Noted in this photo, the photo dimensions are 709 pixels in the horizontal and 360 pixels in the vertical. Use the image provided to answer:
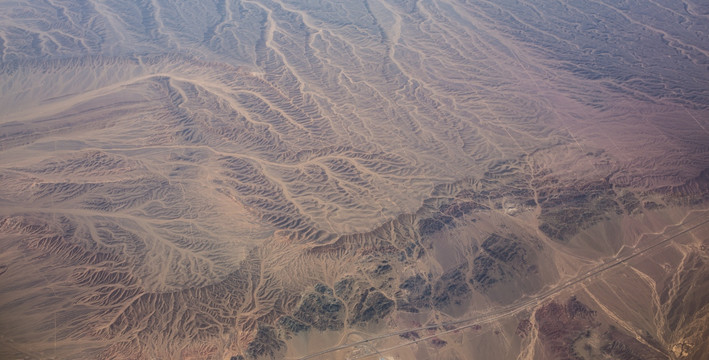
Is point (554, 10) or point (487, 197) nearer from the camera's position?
point (487, 197)

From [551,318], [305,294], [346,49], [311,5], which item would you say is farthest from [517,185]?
[311,5]

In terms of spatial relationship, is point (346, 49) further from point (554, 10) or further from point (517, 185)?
point (554, 10)

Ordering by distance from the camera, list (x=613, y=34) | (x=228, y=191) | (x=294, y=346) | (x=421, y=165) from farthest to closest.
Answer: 1. (x=613, y=34)
2. (x=421, y=165)
3. (x=228, y=191)
4. (x=294, y=346)

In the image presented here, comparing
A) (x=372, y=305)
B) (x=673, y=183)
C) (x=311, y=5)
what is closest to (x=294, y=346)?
(x=372, y=305)

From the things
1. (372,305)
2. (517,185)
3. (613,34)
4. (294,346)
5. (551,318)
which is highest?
(613,34)

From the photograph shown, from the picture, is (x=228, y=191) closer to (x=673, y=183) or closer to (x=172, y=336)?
(x=172, y=336)

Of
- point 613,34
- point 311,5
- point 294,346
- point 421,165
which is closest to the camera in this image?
point 294,346

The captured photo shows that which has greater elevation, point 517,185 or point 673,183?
point 673,183
